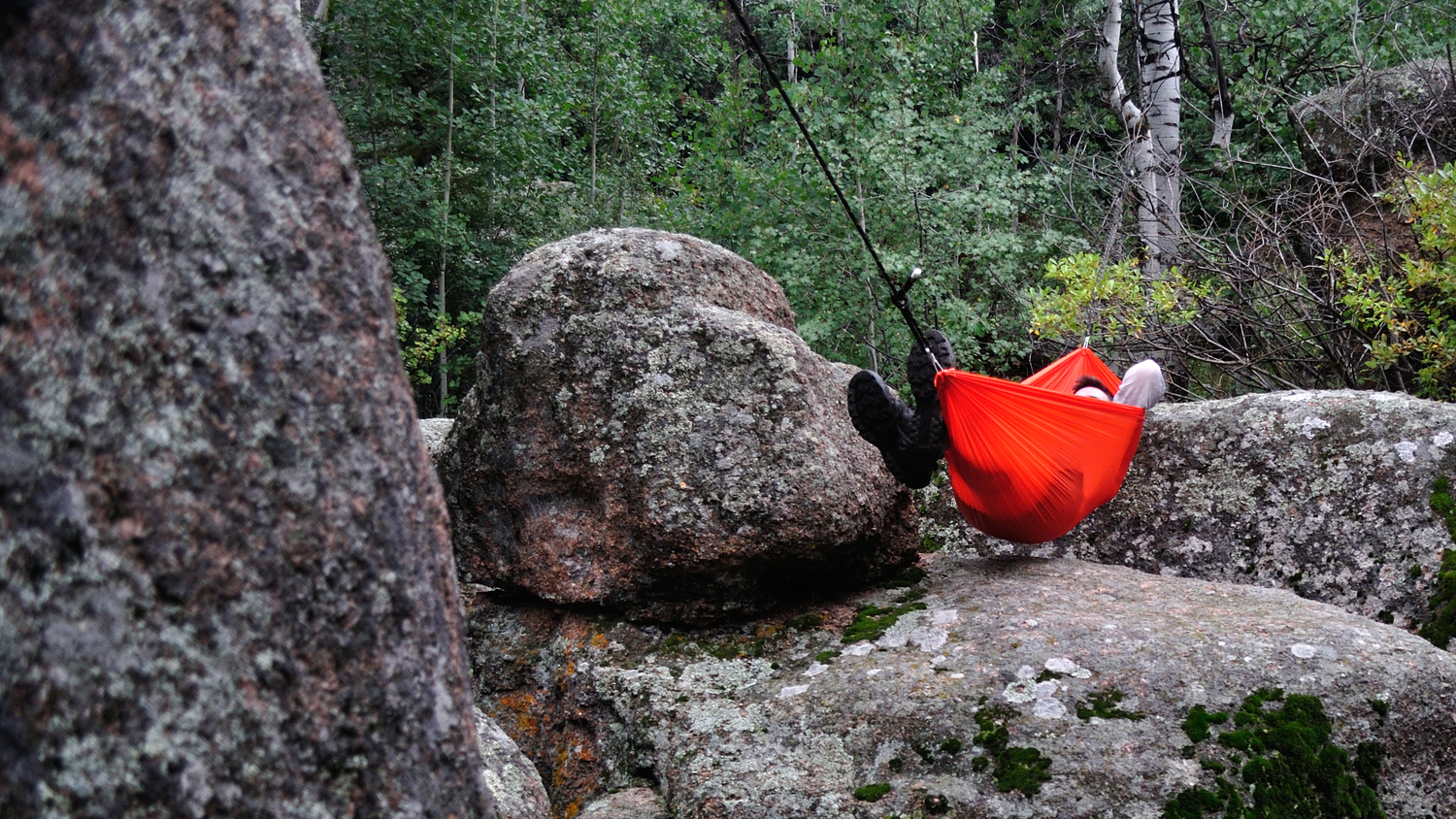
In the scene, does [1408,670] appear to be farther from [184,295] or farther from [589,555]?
[184,295]

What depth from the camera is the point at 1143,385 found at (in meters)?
3.25

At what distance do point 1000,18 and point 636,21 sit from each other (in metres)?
4.83

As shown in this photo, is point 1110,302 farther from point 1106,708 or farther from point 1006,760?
point 1006,760

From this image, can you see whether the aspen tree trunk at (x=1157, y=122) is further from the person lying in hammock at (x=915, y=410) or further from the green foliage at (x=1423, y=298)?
the person lying in hammock at (x=915, y=410)

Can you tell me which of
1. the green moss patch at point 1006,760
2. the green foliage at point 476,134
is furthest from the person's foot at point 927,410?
the green foliage at point 476,134

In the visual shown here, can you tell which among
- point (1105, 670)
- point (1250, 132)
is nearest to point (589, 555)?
point (1105, 670)

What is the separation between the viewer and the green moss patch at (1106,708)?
250 cm

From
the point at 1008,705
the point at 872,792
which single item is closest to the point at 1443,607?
the point at 1008,705

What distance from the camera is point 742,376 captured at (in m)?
3.19

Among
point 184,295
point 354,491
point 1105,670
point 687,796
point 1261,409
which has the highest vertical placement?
point 184,295

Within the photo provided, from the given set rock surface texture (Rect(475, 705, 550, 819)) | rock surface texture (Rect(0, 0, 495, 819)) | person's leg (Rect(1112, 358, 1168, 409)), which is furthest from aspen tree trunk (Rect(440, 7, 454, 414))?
rock surface texture (Rect(0, 0, 495, 819))

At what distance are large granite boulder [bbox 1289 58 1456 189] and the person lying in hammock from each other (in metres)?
3.34

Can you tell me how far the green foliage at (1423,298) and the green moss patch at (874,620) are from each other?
2.72 meters

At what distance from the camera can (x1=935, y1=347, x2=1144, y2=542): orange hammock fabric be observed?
10.2 feet
